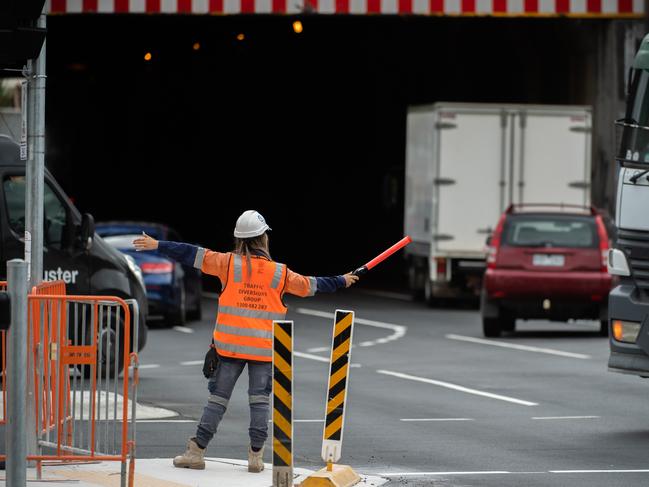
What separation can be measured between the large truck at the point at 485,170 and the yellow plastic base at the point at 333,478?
19.5m

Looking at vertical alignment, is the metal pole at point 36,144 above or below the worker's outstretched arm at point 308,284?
above

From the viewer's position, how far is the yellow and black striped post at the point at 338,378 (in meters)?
10.1

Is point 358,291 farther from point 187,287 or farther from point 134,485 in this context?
point 134,485

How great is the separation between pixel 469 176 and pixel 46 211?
13.5 meters

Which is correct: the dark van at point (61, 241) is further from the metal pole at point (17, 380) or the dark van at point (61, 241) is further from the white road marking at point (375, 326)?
the metal pole at point (17, 380)

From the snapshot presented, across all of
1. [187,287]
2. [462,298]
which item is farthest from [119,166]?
[187,287]

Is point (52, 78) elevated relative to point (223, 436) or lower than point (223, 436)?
elevated

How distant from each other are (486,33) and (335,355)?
105ft

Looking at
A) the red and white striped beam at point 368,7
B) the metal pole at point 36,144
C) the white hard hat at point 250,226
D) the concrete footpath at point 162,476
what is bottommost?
the concrete footpath at point 162,476

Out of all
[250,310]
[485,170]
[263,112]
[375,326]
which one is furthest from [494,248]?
[263,112]

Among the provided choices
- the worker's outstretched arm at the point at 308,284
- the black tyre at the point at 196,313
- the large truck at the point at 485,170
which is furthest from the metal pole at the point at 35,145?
the large truck at the point at 485,170

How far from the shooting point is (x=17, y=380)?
26.1 ft

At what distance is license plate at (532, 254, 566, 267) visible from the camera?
958 inches

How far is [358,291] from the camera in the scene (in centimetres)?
3666
